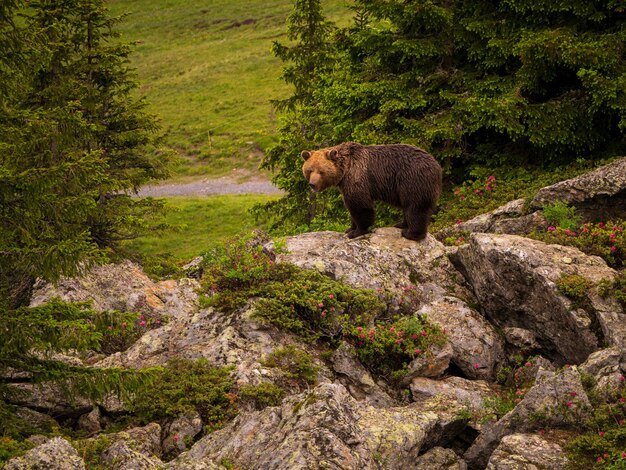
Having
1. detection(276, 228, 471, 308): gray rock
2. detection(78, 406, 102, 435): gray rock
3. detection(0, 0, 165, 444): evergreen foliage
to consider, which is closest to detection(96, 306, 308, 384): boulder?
detection(0, 0, 165, 444): evergreen foliage

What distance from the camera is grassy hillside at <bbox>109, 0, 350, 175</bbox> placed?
4528cm

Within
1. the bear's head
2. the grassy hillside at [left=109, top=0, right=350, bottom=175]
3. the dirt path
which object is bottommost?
the dirt path

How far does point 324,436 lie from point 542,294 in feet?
14.6

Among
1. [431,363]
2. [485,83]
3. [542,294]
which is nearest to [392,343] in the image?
[431,363]

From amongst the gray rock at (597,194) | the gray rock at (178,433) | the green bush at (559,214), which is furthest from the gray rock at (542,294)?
the gray rock at (178,433)

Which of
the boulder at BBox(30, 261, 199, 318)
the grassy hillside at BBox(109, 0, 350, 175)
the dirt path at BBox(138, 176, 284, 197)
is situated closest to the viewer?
the boulder at BBox(30, 261, 199, 318)

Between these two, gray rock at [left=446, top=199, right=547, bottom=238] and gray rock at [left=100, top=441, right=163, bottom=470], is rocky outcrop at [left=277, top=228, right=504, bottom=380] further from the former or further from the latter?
gray rock at [left=100, top=441, right=163, bottom=470]

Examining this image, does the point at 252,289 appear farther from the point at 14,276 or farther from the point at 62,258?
the point at 14,276

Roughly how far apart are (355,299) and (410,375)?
1.45 m

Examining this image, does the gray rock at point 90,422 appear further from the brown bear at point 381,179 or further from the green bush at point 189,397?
the brown bear at point 381,179

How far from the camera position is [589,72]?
1405 cm

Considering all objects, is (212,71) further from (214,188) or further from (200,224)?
(200,224)

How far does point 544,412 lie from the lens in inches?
298

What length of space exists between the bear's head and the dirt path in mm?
24483
